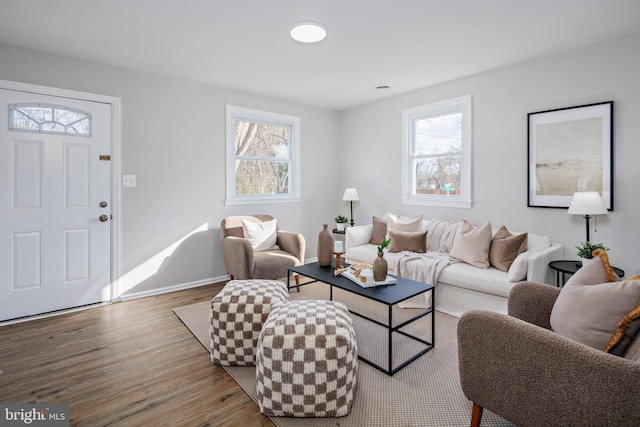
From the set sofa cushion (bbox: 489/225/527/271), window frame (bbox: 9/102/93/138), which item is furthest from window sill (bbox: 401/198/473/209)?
window frame (bbox: 9/102/93/138)

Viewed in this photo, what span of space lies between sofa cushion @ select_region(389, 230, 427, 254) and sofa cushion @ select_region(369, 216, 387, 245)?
0.40 metres

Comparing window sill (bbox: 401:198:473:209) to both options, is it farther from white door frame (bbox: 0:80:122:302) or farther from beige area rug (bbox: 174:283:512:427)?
white door frame (bbox: 0:80:122:302)

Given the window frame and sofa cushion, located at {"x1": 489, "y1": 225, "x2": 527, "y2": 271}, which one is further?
sofa cushion, located at {"x1": 489, "y1": 225, "x2": 527, "y2": 271}

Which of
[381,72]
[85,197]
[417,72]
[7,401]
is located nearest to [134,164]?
[85,197]

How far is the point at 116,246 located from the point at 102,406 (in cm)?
202

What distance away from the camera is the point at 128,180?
3566 millimetres

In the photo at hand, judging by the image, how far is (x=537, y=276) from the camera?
9.23 ft

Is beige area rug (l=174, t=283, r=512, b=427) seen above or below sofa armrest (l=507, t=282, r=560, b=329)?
below

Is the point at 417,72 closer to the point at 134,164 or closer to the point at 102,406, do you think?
the point at 134,164

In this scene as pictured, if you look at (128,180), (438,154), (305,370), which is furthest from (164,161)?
(438,154)

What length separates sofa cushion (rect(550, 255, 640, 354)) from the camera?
4.27 feet

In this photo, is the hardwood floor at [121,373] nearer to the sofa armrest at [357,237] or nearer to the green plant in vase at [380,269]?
the green plant in vase at [380,269]

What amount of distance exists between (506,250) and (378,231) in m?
1.57

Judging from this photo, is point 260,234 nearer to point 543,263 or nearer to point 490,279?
point 490,279
